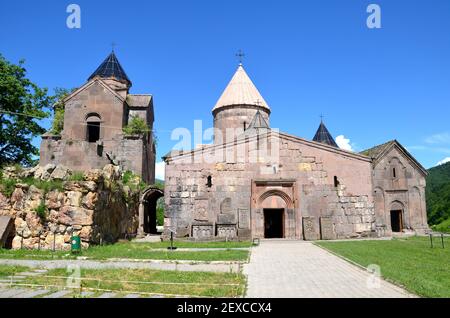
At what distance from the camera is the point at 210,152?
1817cm

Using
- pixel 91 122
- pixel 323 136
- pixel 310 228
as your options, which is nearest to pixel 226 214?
pixel 310 228

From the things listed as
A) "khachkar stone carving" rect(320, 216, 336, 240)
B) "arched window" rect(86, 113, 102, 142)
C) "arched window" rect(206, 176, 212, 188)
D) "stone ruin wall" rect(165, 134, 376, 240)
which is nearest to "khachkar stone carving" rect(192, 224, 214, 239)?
"stone ruin wall" rect(165, 134, 376, 240)

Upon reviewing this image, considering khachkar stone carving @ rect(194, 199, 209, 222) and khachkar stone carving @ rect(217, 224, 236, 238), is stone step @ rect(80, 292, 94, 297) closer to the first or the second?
khachkar stone carving @ rect(217, 224, 236, 238)

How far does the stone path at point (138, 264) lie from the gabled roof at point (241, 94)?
18210 millimetres

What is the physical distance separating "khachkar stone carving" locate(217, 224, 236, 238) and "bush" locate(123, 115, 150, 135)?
9017 mm

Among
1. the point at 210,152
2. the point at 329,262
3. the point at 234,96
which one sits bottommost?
the point at 329,262

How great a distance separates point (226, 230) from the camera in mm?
16750

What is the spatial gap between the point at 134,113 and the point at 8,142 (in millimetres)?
9350

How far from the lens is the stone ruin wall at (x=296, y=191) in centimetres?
1750

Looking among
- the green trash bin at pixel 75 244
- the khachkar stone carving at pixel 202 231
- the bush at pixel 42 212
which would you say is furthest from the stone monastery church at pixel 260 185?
the green trash bin at pixel 75 244

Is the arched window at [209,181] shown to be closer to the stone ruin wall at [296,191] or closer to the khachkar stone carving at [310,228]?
the stone ruin wall at [296,191]

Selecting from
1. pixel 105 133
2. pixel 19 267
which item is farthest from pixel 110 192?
pixel 105 133

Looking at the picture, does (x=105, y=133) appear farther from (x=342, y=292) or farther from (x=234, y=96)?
(x=342, y=292)
